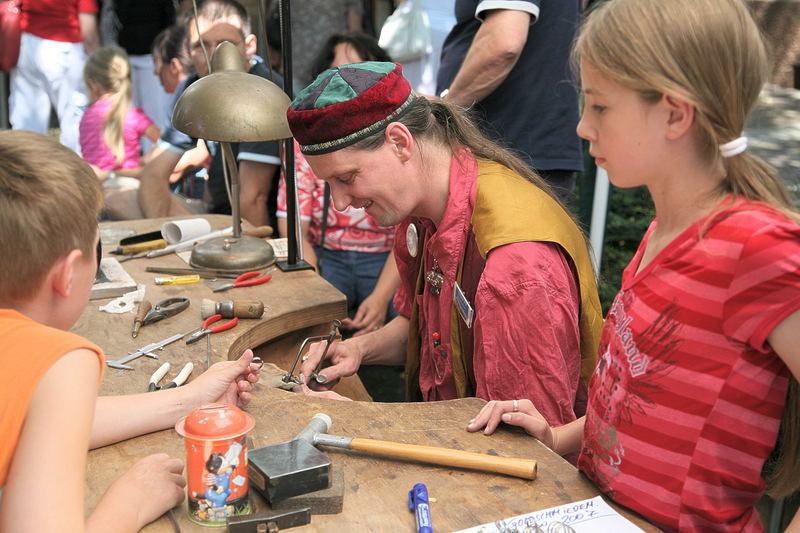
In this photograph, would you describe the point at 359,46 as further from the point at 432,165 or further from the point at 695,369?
the point at 695,369

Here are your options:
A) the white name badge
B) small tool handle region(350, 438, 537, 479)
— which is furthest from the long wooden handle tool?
the white name badge

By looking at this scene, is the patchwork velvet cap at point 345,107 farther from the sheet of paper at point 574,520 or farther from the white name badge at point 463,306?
the sheet of paper at point 574,520

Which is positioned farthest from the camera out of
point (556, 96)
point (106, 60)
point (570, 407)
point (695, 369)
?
point (106, 60)

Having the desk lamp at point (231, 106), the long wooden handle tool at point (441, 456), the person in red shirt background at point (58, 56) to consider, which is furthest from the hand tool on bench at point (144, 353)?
the person in red shirt background at point (58, 56)

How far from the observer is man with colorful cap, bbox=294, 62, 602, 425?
1.69 m

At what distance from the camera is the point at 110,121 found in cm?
509

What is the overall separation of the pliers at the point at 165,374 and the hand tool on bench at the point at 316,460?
1.45 ft

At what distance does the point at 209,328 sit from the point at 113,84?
11.7 feet

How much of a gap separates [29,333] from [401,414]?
2.42 ft

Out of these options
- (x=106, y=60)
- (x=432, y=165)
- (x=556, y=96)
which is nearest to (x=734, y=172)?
(x=432, y=165)

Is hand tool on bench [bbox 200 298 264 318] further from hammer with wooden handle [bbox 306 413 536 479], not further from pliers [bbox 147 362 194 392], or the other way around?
hammer with wooden handle [bbox 306 413 536 479]

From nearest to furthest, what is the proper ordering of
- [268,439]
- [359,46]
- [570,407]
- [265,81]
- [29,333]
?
1. [29,333]
2. [268,439]
3. [570,407]
4. [265,81]
5. [359,46]

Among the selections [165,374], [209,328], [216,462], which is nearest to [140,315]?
[209,328]

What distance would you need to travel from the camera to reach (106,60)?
511 centimetres
